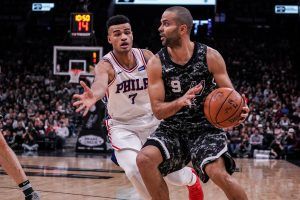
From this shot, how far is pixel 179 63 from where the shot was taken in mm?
4410

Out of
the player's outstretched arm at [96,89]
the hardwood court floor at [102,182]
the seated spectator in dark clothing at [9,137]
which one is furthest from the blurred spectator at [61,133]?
the player's outstretched arm at [96,89]

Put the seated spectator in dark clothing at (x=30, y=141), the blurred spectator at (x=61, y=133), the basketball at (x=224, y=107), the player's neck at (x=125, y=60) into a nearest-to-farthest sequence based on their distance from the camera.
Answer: the basketball at (x=224, y=107)
the player's neck at (x=125, y=60)
the seated spectator in dark clothing at (x=30, y=141)
the blurred spectator at (x=61, y=133)

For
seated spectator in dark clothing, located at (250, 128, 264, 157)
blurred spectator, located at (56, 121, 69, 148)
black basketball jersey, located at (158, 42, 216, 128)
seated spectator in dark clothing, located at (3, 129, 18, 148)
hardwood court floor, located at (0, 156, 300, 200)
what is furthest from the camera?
blurred spectator, located at (56, 121, 69, 148)

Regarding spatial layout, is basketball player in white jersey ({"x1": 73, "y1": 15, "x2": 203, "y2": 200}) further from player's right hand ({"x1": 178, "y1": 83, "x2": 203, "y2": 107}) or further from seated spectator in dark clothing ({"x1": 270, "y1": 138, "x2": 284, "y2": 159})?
seated spectator in dark clothing ({"x1": 270, "y1": 138, "x2": 284, "y2": 159})

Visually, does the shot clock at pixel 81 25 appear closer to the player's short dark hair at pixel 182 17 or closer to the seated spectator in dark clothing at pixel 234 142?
the seated spectator in dark clothing at pixel 234 142

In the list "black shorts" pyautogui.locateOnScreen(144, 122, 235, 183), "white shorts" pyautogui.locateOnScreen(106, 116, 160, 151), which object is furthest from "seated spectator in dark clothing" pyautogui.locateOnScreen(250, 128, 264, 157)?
"black shorts" pyautogui.locateOnScreen(144, 122, 235, 183)

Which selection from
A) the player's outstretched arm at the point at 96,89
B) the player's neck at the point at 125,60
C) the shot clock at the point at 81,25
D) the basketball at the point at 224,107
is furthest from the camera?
the shot clock at the point at 81,25

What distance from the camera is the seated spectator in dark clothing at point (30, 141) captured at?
1659 cm

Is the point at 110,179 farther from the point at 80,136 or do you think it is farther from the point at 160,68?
the point at 80,136

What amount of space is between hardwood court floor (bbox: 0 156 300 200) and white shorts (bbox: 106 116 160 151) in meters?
1.96

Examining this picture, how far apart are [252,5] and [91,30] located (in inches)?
592

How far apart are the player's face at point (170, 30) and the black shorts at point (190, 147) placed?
71cm

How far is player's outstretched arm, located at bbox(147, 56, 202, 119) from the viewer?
408 centimetres

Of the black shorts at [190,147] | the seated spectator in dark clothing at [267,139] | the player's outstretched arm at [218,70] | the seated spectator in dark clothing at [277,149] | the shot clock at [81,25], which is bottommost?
the seated spectator in dark clothing at [277,149]
